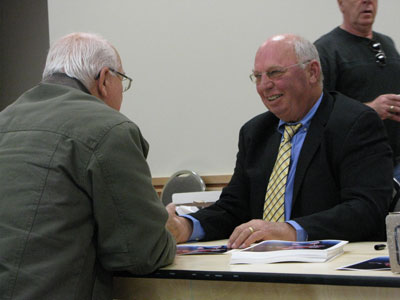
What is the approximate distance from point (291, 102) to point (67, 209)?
129 centimetres

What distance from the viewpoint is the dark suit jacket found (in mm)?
2188

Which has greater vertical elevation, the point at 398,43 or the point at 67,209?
the point at 398,43

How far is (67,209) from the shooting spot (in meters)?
1.62

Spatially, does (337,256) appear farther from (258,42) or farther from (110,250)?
(258,42)

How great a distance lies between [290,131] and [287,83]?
0.72 ft

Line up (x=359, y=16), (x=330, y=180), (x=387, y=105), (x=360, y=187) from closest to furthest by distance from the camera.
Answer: (x=360, y=187) → (x=330, y=180) → (x=387, y=105) → (x=359, y=16)

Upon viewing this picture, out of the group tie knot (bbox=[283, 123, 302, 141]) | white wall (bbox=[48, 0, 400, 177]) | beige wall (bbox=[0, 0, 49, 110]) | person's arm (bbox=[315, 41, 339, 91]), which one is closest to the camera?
tie knot (bbox=[283, 123, 302, 141])

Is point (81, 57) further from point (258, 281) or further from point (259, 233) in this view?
point (258, 281)

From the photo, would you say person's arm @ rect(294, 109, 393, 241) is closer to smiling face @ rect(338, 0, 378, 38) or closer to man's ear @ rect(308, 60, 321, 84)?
man's ear @ rect(308, 60, 321, 84)

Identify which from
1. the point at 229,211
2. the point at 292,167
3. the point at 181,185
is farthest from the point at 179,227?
the point at 181,185

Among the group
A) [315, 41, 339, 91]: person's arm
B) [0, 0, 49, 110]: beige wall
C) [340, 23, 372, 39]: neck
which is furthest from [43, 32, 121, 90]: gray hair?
[0, 0, 49, 110]: beige wall

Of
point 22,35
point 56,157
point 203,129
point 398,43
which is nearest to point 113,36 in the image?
point 203,129

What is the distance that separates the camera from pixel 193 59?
194 inches

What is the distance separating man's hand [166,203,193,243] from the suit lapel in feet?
1.40
